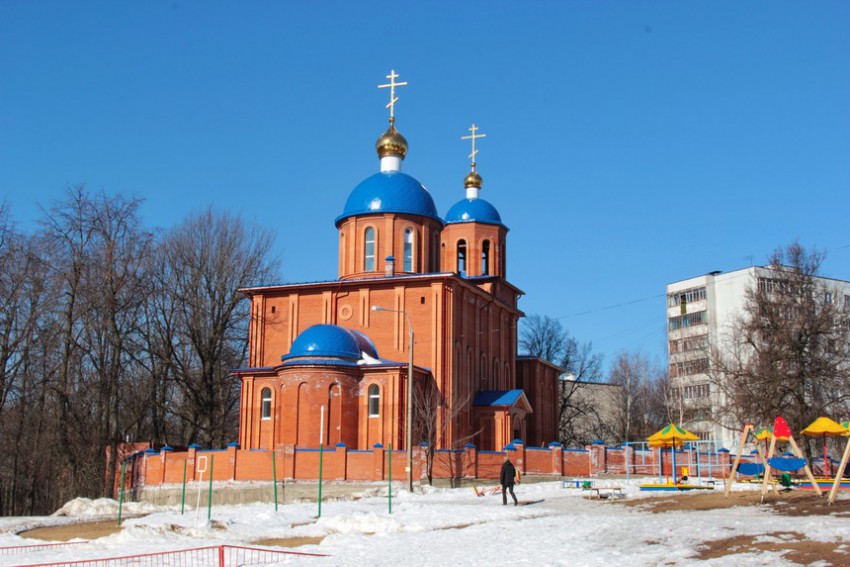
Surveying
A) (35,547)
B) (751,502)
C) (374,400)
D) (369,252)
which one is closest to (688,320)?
(369,252)

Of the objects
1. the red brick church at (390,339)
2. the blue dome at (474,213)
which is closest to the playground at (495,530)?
the red brick church at (390,339)

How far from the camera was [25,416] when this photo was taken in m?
40.1

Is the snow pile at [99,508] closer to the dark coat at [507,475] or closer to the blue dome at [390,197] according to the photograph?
the dark coat at [507,475]

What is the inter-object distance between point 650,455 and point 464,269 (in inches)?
576

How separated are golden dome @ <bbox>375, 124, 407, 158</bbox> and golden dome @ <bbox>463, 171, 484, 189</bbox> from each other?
21.7ft

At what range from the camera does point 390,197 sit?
39.9 metres

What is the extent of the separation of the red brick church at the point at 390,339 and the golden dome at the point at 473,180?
240 cm

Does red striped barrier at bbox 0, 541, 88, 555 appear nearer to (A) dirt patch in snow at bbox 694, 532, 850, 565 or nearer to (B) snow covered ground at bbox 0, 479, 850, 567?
(B) snow covered ground at bbox 0, 479, 850, 567

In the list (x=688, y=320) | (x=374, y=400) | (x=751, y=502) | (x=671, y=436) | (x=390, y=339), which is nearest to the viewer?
(x=751, y=502)

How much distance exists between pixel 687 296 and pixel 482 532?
47.4m

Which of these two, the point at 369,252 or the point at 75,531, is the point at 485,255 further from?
the point at 75,531

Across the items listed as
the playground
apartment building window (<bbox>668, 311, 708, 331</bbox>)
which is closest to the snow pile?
the playground

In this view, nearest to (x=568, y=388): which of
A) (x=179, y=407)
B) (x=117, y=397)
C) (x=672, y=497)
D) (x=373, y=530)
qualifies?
(x=179, y=407)

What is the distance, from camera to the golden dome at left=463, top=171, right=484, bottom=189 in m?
47.6
